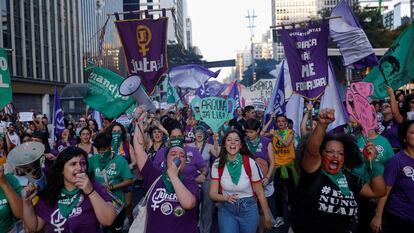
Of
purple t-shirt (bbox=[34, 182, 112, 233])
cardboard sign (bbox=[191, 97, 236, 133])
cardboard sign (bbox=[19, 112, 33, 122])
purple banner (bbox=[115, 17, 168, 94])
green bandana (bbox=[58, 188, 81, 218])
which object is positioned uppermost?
purple banner (bbox=[115, 17, 168, 94])

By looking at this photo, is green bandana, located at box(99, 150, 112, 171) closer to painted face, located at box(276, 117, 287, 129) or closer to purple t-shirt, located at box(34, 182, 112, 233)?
purple t-shirt, located at box(34, 182, 112, 233)

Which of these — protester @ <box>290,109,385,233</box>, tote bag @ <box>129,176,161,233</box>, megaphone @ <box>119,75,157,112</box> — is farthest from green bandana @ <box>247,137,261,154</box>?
protester @ <box>290,109,385,233</box>

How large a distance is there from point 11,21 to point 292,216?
3472cm

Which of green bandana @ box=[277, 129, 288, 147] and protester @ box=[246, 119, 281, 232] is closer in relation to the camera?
protester @ box=[246, 119, 281, 232]

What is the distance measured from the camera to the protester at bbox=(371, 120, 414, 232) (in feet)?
12.6

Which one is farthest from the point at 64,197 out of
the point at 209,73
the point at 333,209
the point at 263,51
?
the point at 263,51

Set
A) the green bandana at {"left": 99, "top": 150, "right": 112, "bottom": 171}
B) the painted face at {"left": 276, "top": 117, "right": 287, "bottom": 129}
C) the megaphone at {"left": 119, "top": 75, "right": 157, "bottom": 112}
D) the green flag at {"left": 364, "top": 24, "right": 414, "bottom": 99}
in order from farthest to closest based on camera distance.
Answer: the painted face at {"left": 276, "top": 117, "right": 287, "bottom": 129} < the green flag at {"left": 364, "top": 24, "right": 414, "bottom": 99} < the green bandana at {"left": 99, "top": 150, "right": 112, "bottom": 171} < the megaphone at {"left": 119, "top": 75, "right": 157, "bottom": 112}

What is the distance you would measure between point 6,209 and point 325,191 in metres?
2.44

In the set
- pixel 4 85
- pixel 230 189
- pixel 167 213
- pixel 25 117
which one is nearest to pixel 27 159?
pixel 167 213

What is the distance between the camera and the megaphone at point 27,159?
325cm

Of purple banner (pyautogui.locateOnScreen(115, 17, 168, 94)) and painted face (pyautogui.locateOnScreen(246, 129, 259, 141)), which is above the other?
purple banner (pyautogui.locateOnScreen(115, 17, 168, 94))

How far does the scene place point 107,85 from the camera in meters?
7.38

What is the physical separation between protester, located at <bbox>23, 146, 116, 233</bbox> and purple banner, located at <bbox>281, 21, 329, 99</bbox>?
4.92 metres

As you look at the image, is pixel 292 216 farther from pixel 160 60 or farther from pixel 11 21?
pixel 11 21
